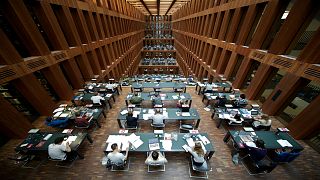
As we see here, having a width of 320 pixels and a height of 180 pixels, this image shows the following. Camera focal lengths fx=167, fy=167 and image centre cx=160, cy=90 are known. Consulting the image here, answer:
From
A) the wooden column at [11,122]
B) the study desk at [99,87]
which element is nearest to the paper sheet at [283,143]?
the study desk at [99,87]

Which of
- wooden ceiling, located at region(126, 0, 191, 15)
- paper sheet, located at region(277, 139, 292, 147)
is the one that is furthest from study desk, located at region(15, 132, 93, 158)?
wooden ceiling, located at region(126, 0, 191, 15)

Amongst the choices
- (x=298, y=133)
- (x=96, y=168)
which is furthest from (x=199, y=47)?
(x=96, y=168)

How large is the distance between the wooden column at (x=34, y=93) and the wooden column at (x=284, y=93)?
47.7ft

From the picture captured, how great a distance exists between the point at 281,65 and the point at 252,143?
18.8ft

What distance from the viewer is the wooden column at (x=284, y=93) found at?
9.24 metres

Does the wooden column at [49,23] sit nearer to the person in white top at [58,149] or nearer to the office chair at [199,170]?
the person in white top at [58,149]

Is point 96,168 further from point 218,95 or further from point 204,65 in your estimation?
point 204,65

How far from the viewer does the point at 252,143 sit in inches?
295

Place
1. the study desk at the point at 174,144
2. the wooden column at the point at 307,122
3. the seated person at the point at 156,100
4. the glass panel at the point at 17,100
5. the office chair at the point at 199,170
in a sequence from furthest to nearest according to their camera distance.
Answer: the seated person at the point at 156,100, the glass panel at the point at 17,100, the wooden column at the point at 307,122, the study desk at the point at 174,144, the office chair at the point at 199,170

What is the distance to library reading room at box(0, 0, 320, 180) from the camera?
7.22 metres

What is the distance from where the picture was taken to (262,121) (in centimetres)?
905

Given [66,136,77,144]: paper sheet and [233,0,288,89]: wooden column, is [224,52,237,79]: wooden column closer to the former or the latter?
[233,0,288,89]: wooden column

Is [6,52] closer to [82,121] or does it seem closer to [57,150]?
[82,121]

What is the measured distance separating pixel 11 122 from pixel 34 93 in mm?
2040
